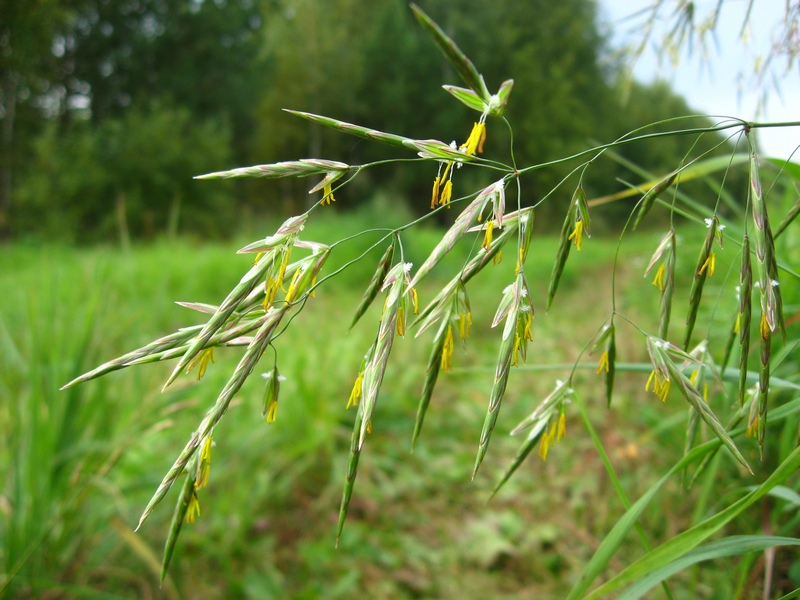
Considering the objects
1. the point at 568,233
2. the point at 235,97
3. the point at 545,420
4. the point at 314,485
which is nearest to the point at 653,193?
the point at 568,233

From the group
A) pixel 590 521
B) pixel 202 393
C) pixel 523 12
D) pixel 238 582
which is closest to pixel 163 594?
pixel 238 582

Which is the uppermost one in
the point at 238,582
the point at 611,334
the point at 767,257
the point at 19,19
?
the point at 19,19

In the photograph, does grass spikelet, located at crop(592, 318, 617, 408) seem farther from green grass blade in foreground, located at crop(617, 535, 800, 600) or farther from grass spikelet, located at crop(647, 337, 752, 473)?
green grass blade in foreground, located at crop(617, 535, 800, 600)

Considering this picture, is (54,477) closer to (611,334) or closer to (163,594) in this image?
(163,594)

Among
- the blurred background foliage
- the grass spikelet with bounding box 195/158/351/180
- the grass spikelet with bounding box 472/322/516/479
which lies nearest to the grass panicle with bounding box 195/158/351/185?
the grass spikelet with bounding box 195/158/351/180

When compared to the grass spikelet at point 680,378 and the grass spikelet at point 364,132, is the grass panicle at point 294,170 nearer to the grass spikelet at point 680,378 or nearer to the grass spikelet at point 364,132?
the grass spikelet at point 364,132

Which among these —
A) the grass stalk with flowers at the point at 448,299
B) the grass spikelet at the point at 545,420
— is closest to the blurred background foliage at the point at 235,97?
the grass spikelet at the point at 545,420
